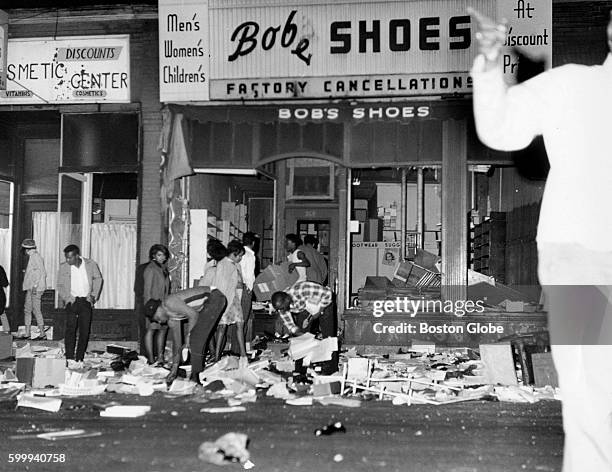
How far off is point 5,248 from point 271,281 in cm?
597

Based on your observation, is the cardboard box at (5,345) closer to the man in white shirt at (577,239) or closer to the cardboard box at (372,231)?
the cardboard box at (372,231)

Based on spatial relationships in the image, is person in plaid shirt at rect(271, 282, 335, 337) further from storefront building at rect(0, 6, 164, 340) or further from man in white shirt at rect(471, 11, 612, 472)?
man in white shirt at rect(471, 11, 612, 472)

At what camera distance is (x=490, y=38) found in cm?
316

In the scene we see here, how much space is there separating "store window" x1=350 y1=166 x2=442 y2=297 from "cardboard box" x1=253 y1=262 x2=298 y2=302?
94.5 inches

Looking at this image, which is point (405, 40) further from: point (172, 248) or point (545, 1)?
point (172, 248)

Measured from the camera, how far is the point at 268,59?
13.3 m

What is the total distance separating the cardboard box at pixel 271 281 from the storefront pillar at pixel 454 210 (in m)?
2.66

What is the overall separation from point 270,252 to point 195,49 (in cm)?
640

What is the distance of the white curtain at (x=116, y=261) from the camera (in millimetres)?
14938

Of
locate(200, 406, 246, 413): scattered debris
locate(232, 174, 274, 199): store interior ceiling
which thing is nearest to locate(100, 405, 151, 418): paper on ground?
locate(200, 406, 246, 413): scattered debris

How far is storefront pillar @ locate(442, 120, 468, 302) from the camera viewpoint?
13.3 meters

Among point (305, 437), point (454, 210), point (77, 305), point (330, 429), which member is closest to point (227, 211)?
point (454, 210)

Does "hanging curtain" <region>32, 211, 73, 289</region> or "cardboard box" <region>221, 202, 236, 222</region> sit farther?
"cardboard box" <region>221, 202, 236, 222</region>

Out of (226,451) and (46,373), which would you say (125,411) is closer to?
(46,373)
